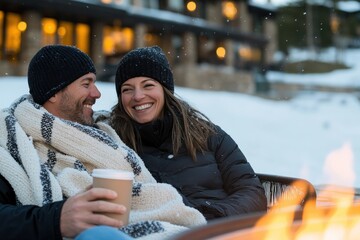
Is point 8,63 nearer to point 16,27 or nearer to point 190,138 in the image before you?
point 16,27

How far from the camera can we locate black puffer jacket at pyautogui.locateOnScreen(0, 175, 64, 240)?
1.68m

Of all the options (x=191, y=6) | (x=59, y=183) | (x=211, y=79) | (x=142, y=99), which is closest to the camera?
(x=59, y=183)

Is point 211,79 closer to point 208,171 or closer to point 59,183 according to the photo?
point 208,171

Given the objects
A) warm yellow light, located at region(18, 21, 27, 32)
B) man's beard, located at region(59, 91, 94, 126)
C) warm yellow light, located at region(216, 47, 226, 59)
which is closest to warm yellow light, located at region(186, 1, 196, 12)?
warm yellow light, located at region(216, 47, 226, 59)

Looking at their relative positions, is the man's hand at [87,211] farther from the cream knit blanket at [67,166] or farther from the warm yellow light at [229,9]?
the warm yellow light at [229,9]

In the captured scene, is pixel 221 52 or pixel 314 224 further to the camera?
pixel 221 52

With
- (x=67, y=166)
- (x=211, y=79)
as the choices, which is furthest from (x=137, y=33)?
(x=67, y=166)

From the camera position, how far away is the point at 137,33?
25.5 metres

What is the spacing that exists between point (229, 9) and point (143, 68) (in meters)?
32.7

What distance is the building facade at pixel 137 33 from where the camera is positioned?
2047 cm

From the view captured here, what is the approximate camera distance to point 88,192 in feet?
5.09

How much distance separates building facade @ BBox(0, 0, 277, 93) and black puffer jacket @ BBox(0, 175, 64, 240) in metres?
16.8

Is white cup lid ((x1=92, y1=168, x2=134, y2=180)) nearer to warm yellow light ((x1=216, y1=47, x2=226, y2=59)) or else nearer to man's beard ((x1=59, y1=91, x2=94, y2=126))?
man's beard ((x1=59, y1=91, x2=94, y2=126))

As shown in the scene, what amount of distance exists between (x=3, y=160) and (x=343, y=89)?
29.9m
